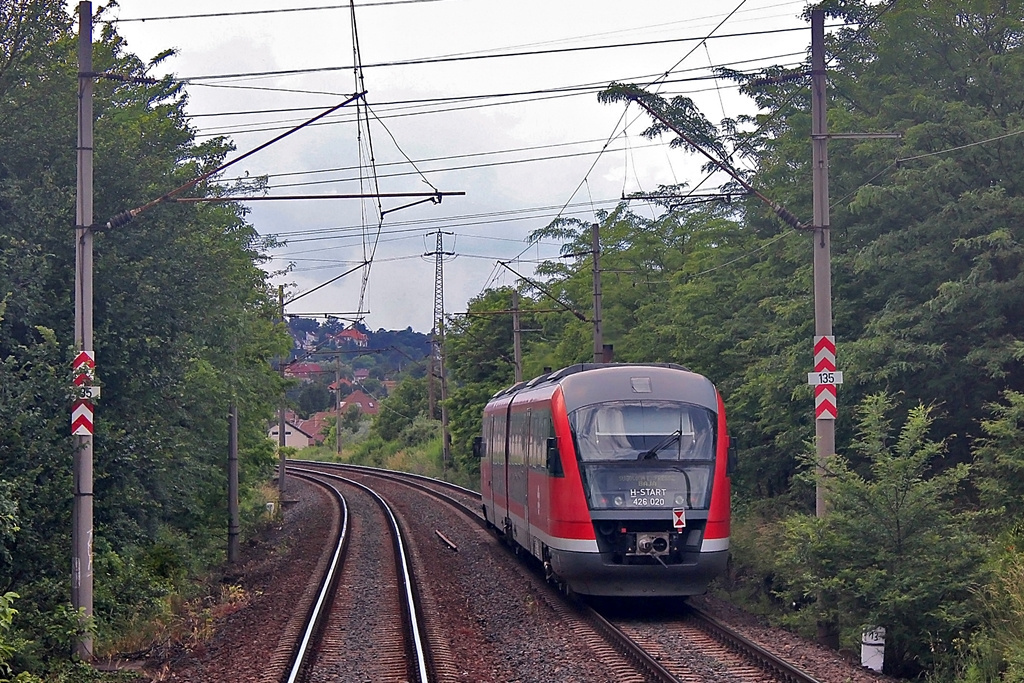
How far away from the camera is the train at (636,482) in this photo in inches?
567

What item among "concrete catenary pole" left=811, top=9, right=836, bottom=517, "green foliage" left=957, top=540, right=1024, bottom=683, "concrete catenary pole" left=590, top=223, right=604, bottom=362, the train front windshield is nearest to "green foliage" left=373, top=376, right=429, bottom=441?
"concrete catenary pole" left=590, top=223, right=604, bottom=362

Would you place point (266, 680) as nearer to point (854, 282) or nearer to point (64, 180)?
point (64, 180)

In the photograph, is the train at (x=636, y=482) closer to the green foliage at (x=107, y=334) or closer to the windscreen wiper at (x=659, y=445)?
the windscreen wiper at (x=659, y=445)

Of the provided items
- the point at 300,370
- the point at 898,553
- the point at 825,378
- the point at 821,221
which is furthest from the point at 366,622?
the point at 300,370

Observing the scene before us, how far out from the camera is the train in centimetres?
1441

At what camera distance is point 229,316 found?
70.2 ft

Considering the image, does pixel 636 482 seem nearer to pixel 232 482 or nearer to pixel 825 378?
pixel 825 378

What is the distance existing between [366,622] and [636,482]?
A: 14.1 ft

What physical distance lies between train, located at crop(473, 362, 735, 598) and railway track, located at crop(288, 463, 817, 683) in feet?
1.41

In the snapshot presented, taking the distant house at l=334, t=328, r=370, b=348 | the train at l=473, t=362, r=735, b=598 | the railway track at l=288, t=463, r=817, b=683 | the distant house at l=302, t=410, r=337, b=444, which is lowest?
the distant house at l=302, t=410, r=337, b=444

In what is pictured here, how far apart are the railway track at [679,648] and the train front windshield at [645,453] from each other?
154 cm

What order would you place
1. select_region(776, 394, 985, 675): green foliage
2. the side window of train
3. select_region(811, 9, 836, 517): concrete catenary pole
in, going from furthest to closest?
the side window of train → select_region(811, 9, 836, 517): concrete catenary pole → select_region(776, 394, 985, 675): green foliage

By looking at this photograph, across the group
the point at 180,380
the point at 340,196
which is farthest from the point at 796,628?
the point at 180,380

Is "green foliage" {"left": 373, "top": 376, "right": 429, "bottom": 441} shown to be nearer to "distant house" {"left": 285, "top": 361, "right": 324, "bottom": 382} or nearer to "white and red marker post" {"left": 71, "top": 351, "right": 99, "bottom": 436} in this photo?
"distant house" {"left": 285, "top": 361, "right": 324, "bottom": 382}
